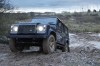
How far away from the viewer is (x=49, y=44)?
599 inches

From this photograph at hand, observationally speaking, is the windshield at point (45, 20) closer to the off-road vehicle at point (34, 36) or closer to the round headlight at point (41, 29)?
the off-road vehicle at point (34, 36)

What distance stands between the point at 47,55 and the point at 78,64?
2.42m

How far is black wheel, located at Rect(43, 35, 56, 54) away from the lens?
14.9 metres

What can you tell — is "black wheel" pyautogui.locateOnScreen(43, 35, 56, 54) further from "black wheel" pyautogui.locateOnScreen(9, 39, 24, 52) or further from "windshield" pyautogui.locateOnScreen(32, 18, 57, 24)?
"black wheel" pyautogui.locateOnScreen(9, 39, 24, 52)

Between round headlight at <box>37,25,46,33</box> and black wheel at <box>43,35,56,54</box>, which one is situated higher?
round headlight at <box>37,25,46,33</box>

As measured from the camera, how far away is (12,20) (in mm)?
26297

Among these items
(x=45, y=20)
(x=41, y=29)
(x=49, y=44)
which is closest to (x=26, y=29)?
(x=41, y=29)

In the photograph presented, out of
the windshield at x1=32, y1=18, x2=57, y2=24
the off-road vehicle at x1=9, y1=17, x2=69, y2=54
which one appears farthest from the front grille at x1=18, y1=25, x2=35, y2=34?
the windshield at x1=32, y1=18, x2=57, y2=24

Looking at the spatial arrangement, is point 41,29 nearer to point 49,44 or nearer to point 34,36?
point 34,36

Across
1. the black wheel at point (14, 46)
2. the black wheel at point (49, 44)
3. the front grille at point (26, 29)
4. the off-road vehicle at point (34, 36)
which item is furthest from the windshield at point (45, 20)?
the front grille at point (26, 29)

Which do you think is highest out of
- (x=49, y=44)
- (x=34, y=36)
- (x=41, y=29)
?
(x=41, y=29)

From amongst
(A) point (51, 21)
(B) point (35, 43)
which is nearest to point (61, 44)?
(A) point (51, 21)

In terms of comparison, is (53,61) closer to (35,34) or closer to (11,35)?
(35,34)

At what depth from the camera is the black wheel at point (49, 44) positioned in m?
14.9
